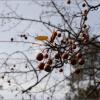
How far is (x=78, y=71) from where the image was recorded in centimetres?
453

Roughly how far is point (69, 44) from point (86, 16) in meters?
0.37

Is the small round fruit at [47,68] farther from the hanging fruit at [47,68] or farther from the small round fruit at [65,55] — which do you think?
the small round fruit at [65,55]

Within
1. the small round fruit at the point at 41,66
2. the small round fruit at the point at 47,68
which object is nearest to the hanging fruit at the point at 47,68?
the small round fruit at the point at 47,68

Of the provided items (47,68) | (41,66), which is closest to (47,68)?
(47,68)

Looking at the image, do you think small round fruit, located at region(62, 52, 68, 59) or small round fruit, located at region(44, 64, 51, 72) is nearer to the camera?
small round fruit, located at region(44, 64, 51, 72)

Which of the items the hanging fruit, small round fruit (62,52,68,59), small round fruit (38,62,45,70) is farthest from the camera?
small round fruit (38,62,45,70)

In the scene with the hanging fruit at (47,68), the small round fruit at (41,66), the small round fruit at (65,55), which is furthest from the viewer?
the small round fruit at (41,66)

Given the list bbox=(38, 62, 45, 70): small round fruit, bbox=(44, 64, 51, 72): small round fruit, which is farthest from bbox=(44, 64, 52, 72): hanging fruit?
bbox=(38, 62, 45, 70): small round fruit

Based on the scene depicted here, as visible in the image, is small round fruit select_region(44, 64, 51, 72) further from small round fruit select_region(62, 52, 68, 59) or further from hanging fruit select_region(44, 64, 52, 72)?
small round fruit select_region(62, 52, 68, 59)

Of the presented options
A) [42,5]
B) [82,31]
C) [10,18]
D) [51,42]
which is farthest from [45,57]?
[42,5]

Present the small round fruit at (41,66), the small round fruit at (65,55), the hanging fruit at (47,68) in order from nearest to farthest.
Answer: the hanging fruit at (47,68) < the small round fruit at (65,55) < the small round fruit at (41,66)

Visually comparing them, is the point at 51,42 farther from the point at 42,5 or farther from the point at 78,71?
the point at 42,5

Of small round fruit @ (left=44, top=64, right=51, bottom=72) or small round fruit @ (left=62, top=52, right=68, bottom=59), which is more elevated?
small round fruit @ (left=62, top=52, right=68, bottom=59)

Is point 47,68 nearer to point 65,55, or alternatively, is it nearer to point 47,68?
point 47,68
